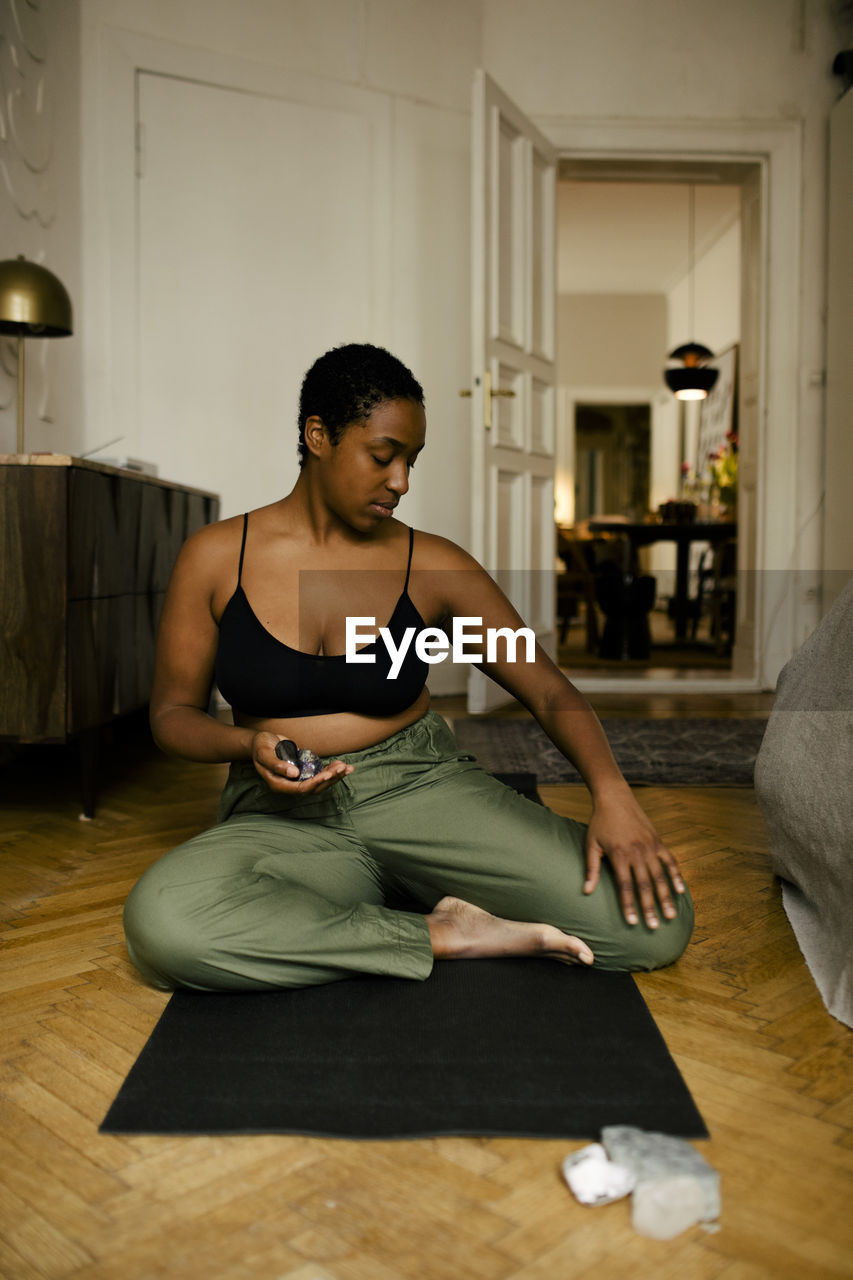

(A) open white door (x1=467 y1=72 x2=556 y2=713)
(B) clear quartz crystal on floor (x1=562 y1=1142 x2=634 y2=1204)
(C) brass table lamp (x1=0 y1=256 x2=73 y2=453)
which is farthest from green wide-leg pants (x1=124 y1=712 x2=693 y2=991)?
(A) open white door (x1=467 y1=72 x2=556 y2=713)

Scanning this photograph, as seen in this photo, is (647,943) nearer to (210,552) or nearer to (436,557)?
(436,557)

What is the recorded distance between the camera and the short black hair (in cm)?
152

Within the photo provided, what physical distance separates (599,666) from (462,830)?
4.43 metres

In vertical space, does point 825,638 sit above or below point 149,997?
above

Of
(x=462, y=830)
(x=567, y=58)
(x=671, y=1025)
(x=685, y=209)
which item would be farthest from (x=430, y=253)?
(x=685, y=209)

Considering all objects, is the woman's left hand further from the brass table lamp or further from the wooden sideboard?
the brass table lamp

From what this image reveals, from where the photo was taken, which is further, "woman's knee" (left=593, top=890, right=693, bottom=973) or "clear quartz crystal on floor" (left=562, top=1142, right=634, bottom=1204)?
"woman's knee" (left=593, top=890, right=693, bottom=973)

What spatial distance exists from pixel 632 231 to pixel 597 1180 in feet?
29.4

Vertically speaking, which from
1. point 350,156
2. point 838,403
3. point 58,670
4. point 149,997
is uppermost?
point 350,156

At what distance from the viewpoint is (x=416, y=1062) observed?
123 cm

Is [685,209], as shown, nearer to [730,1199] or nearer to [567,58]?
[567,58]

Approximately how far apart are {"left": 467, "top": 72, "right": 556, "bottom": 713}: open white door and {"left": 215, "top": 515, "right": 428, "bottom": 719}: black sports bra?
2.46 meters

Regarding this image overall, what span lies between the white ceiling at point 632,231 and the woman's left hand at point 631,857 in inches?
254

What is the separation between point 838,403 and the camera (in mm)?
4648
